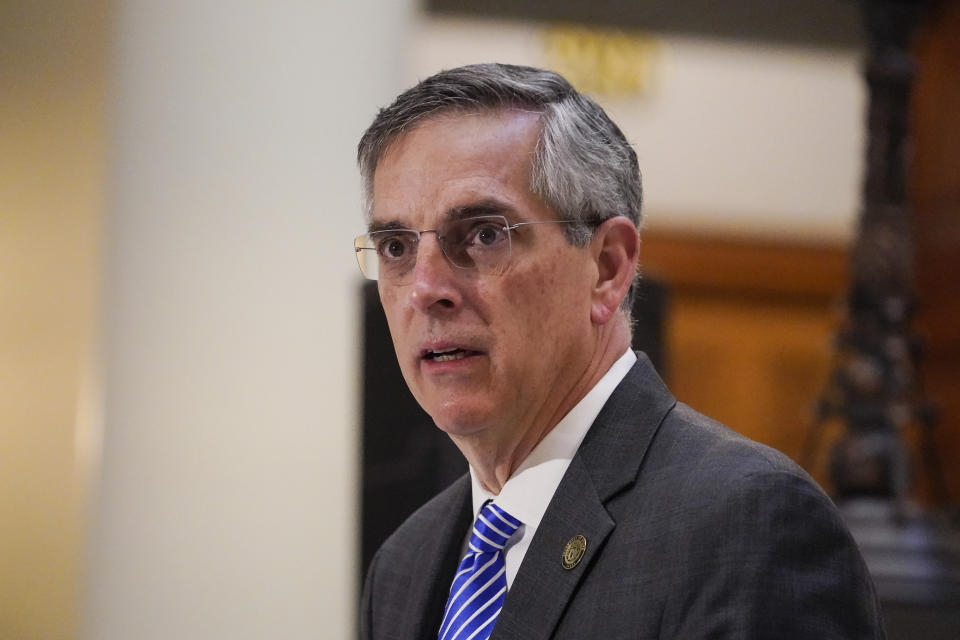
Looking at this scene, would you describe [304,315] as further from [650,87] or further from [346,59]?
[650,87]

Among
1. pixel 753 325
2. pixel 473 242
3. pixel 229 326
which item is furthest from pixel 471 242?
pixel 753 325

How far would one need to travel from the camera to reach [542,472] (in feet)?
4.86

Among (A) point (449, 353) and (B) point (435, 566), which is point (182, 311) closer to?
(B) point (435, 566)

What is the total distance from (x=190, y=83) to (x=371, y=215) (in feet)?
5.89

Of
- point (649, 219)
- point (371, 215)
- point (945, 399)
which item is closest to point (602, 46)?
point (649, 219)

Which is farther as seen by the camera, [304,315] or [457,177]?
[304,315]

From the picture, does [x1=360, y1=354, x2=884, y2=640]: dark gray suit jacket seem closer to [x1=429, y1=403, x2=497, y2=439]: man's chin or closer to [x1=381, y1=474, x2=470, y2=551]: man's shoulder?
[x1=429, y1=403, x2=497, y2=439]: man's chin

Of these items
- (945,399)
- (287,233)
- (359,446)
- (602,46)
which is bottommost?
(945,399)

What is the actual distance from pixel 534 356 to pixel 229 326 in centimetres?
184

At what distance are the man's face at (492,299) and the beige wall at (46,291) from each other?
1.87 meters

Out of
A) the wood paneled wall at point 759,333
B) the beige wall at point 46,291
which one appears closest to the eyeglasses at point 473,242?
the beige wall at point 46,291

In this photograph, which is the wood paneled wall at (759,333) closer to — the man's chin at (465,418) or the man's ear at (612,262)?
the man's ear at (612,262)

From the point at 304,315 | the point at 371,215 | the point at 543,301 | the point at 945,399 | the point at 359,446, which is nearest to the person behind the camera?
the point at 543,301

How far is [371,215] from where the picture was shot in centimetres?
160
